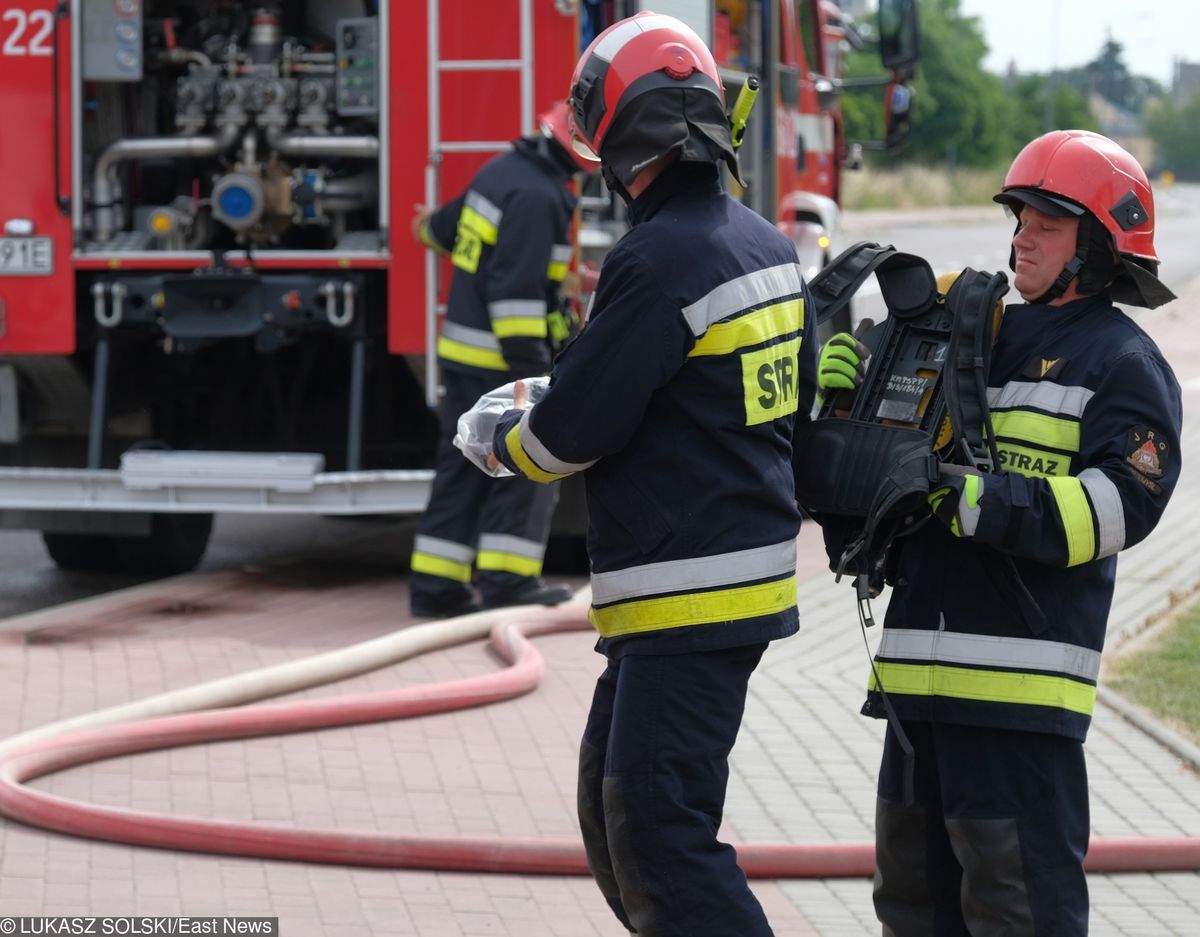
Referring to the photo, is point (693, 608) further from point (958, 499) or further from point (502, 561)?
point (502, 561)

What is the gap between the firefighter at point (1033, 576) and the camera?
10.5 ft

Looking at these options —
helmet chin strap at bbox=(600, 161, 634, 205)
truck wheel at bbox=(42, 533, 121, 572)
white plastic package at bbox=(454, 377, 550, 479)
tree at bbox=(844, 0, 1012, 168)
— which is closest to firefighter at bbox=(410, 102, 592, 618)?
truck wheel at bbox=(42, 533, 121, 572)

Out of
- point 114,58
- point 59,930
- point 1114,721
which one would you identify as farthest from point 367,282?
point 59,930

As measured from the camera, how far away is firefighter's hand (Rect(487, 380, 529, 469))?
3.46 metres

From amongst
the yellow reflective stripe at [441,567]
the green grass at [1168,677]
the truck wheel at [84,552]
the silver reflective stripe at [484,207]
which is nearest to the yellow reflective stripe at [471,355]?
the silver reflective stripe at [484,207]

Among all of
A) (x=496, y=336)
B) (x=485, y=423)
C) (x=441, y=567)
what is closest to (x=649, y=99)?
(x=485, y=423)

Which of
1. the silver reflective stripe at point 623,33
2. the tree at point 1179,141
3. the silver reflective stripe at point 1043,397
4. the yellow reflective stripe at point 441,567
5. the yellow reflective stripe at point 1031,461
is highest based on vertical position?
the tree at point 1179,141

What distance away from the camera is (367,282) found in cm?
795

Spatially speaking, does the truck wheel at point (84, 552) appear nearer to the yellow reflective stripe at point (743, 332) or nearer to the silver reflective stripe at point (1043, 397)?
the yellow reflective stripe at point (743, 332)

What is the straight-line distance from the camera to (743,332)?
3.25 meters

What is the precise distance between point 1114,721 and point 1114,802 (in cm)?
92

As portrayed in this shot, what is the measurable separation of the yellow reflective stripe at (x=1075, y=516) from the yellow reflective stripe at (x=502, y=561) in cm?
430

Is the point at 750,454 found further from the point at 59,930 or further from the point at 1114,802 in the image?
the point at 1114,802

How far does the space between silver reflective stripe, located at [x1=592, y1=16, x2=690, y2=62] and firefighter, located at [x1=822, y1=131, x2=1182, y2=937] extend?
2.25ft
